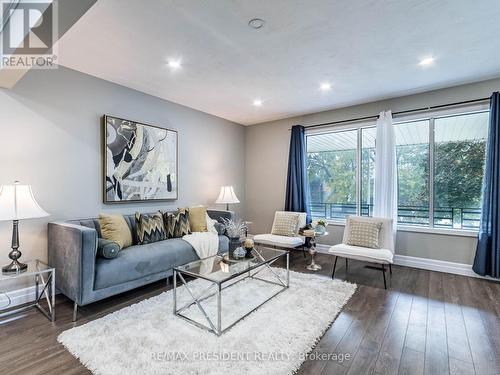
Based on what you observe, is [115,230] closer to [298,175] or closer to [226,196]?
[226,196]

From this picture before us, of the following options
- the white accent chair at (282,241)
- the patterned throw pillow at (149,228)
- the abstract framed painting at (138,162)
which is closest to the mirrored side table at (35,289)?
the patterned throw pillow at (149,228)

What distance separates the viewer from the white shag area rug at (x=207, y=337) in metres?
1.72

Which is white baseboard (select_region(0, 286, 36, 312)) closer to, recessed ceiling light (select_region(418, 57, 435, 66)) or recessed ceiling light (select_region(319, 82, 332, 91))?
recessed ceiling light (select_region(319, 82, 332, 91))

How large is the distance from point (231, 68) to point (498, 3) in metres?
2.36

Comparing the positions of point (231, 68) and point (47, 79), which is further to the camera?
point (231, 68)

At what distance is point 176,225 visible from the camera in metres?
3.61

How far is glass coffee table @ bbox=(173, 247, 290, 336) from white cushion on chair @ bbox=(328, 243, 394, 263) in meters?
0.84

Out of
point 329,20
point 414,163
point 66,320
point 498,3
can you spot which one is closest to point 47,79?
point 66,320

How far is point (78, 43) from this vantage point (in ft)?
8.12

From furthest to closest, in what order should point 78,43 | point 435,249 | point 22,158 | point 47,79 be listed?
1. point 435,249
2. point 47,79
3. point 22,158
4. point 78,43

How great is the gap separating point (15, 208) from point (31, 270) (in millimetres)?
587

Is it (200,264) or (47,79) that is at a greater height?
(47,79)

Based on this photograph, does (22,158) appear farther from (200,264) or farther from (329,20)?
(329,20)

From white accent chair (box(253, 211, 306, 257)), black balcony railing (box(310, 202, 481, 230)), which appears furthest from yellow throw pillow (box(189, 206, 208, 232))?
black balcony railing (box(310, 202, 481, 230))
